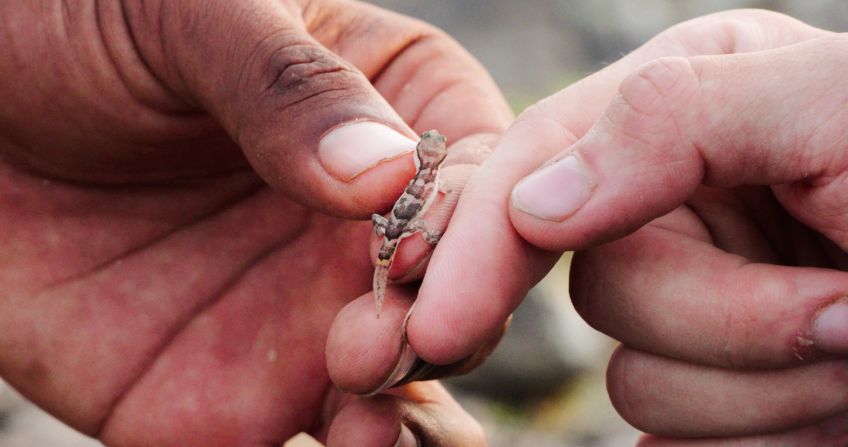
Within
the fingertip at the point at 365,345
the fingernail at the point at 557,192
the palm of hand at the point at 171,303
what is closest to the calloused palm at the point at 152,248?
the palm of hand at the point at 171,303

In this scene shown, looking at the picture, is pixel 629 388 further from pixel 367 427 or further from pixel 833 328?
pixel 367 427

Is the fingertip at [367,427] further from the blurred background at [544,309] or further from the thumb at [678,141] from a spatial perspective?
the blurred background at [544,309]

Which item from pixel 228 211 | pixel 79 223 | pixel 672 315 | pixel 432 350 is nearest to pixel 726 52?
pixel 672 315

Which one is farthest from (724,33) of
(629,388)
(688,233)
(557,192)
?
(629,388)

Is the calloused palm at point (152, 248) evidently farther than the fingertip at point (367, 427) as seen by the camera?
Yes

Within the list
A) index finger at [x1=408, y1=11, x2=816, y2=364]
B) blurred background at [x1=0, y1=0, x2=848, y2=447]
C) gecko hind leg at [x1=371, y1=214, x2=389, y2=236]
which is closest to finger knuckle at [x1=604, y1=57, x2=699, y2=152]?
index finger at [x1=408, y1=11, x2=816, y2=364]

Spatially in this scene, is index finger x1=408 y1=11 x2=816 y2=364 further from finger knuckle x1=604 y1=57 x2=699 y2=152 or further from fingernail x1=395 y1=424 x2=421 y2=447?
fingernail x1=395 y1=424 x2=421 y2=447
